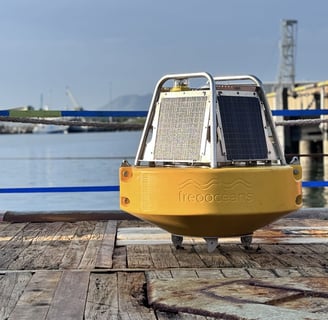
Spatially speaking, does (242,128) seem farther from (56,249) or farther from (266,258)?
(56,249)

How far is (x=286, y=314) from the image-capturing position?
351 centimetres

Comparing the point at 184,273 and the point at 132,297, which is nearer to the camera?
the point at 132,297

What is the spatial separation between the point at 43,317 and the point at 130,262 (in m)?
1.49

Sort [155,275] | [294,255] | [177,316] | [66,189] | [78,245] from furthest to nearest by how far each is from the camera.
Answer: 1. [66,189]
2. [78,245]
3. [294,255]
4. [155,275]
5. [177,316]

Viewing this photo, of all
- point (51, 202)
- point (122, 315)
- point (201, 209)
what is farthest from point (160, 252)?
point (51, 202)

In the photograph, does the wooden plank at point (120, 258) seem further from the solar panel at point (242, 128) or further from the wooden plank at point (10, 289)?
the solar panel at point (242, 128)

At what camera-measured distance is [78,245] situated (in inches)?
226

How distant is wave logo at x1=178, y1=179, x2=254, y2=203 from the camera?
15.5 ft

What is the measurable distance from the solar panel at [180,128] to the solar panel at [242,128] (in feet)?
0.60

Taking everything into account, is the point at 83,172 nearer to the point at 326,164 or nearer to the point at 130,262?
the point at 326,164

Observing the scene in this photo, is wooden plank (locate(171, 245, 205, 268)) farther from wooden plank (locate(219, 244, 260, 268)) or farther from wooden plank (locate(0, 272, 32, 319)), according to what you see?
wooden plank (locate(0, 272, 32, 319))

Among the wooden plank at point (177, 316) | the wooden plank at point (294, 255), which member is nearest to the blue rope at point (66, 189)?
the wooden plank at point (294, 255)

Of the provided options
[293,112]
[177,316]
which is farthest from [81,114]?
[177,316]

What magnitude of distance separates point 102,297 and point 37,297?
0.39m
